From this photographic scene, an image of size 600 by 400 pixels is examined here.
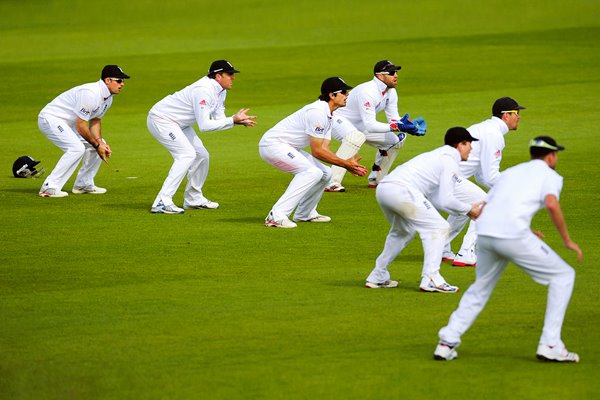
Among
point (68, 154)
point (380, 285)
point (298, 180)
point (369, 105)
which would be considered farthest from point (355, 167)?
point (68, 154)

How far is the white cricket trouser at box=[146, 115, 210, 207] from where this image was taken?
1861cm

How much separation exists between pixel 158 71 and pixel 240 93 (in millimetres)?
4824

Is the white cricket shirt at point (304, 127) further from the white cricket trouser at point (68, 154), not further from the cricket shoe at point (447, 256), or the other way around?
the white cricket trouser at point (68, 154)

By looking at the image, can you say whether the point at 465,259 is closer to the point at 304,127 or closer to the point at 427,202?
the point at 427,202

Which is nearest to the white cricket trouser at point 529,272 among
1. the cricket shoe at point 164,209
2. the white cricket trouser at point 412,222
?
the white cricket trouser at point 412,222

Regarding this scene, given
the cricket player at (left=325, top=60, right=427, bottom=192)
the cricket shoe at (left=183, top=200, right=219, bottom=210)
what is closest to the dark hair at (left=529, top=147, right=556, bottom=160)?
the cricket shoe at (left=183, top=200, right=219, bottom=210)

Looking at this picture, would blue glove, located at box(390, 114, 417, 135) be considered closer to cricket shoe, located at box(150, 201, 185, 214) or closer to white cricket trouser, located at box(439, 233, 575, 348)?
cricket shoe, located at box(150, 201, 185, 214)

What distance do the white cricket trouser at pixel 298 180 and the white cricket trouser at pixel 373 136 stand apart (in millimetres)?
2802

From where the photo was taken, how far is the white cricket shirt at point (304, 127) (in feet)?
56.1

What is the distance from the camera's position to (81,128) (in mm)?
19312

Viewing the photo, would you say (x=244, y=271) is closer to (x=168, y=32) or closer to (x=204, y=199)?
(x=204, y=199)

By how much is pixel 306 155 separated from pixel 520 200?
7.79 meters

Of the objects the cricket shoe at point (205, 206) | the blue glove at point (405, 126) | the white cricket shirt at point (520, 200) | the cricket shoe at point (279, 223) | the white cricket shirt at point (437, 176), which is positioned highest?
the white cricket shirt at point (520, 200)

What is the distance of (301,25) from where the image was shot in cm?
4784
